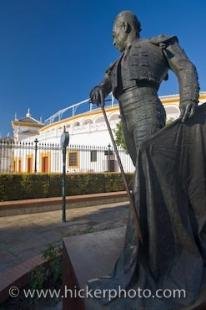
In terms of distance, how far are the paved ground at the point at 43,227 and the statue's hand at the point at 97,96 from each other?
293 centimetres

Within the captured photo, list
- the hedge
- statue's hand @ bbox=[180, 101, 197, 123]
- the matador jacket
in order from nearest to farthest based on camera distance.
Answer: statue's hand @ bbox=[180, 101, 197, 123] → the matador jacket → the hedge

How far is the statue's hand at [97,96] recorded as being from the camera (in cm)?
266

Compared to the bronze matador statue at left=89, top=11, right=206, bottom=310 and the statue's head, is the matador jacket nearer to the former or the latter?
the bronze matador statue at left=89, top=11, right=206, bottom=310

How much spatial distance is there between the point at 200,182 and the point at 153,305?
2.96 ft

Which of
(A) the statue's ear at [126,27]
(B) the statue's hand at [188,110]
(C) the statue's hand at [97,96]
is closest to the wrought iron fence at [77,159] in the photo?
(C) the statue's hand at [97,96]

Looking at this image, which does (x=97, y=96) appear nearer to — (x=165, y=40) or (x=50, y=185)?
(x=165, y=40)

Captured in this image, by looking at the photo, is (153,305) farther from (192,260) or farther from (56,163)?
(56,163)

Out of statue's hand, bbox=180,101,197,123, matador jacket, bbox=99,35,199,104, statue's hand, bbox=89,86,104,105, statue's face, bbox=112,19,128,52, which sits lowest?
statue's hand, bbox=180,101,197,123

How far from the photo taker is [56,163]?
19.9 meters

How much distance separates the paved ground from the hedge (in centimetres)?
129

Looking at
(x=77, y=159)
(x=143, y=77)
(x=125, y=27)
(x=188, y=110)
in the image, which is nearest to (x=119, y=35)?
(x=125, y=27)

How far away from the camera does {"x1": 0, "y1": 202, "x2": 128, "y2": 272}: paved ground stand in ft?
16.0

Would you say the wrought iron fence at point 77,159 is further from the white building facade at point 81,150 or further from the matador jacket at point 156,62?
the matador jacket at point 156,62

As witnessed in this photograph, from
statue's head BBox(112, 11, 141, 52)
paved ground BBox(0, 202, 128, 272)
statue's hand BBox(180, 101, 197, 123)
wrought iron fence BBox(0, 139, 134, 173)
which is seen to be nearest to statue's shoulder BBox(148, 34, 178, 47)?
statue's head BBox(112, 11, 141, 52)
